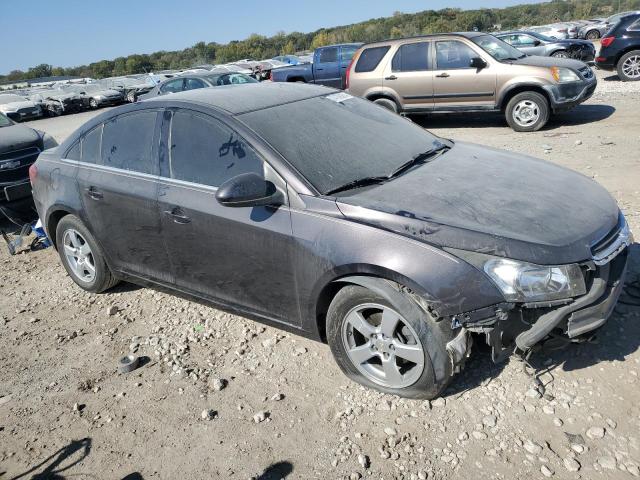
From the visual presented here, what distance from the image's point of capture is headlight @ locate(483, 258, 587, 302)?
8.64 feet

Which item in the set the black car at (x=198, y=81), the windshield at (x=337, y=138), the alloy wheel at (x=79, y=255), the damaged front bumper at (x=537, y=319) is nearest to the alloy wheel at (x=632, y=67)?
the black car at (x=198, y=81)

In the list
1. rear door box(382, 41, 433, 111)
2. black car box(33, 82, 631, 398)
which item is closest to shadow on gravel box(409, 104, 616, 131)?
rear door box(382, 41, 433, 111)

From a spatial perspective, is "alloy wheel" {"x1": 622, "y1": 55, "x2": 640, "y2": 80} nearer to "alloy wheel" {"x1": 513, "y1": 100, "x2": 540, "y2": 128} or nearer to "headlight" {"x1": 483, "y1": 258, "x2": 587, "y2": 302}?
"alloy wheel" {"x1": 513, "y1": 100, "x2": 540, "y2": 128}

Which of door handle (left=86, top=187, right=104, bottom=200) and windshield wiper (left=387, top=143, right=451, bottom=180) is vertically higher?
windshield wiper (left=387, top=143, right=451, bottom=180)

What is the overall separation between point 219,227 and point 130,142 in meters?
1.23

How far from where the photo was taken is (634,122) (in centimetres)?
912

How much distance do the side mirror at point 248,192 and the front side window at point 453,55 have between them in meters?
7.67

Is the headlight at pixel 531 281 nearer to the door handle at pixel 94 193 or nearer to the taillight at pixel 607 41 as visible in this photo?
the door handle at pixel 94 193

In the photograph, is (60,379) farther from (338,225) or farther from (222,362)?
(338,225)

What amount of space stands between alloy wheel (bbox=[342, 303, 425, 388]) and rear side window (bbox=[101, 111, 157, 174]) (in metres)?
1.89

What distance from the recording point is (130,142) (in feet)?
13.4

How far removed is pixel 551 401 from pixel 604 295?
636 millimetres

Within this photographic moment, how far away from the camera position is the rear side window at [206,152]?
3.39 metres

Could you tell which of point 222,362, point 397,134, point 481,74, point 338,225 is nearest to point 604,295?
point 338,225
